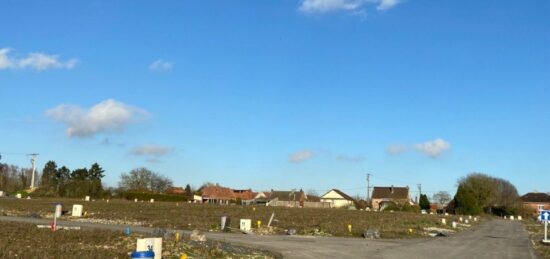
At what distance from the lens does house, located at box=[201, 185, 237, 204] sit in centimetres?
15875

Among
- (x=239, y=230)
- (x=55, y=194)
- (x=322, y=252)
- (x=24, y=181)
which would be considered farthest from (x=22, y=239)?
(x=24, y=181)

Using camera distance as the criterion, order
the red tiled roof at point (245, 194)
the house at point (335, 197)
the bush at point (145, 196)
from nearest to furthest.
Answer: the bush at point (145, 196) < the house at point (335, 197) < the red tiled roof at point (245, 194)

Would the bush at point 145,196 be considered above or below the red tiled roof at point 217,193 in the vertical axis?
below

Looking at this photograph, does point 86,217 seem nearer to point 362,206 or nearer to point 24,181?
point 362,206

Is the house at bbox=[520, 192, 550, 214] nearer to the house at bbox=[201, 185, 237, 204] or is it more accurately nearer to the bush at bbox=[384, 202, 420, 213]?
the bush at bbox=[384, 202, 420, 213]

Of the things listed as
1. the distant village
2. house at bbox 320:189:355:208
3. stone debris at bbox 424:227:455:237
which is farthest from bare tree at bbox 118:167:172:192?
stone debris at bbox 424:227:455:237

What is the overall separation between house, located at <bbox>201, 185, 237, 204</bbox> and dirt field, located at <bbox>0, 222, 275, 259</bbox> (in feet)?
448

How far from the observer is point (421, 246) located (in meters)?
25.5

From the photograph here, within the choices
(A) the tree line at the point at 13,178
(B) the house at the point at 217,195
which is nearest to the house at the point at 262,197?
(B) the house at the point at 217,195

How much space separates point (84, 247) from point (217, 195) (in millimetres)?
149439

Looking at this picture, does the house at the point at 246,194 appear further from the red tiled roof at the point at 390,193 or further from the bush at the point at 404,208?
the bush at the point at 404,208

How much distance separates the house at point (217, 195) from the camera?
15875 cm

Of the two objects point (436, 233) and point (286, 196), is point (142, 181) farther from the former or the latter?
point (436, 233)

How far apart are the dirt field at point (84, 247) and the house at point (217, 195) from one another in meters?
136
